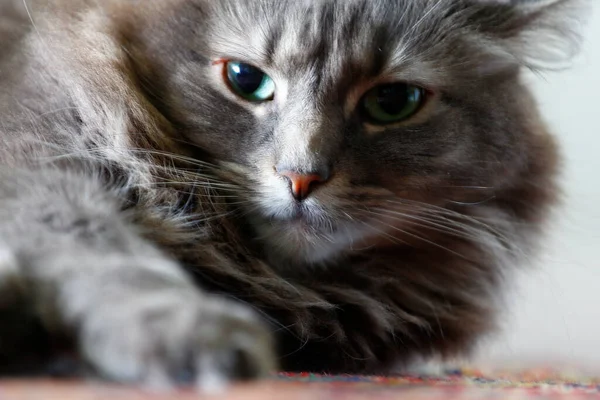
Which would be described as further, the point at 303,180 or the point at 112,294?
the point at 303,180

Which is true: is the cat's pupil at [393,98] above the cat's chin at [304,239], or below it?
above

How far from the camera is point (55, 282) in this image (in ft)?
2.94

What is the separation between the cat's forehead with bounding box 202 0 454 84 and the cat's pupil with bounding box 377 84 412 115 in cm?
5

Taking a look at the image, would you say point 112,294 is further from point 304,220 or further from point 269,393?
point 304,220

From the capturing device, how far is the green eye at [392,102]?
1.38 metres

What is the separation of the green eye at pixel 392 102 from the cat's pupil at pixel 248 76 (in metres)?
0.21

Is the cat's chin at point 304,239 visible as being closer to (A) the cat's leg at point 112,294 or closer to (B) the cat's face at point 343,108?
(B) the cat's face at point 343,108

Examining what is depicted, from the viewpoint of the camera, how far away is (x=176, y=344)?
0.76m

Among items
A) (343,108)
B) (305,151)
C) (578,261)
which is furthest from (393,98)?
(578,261)

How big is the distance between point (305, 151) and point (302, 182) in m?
0.05

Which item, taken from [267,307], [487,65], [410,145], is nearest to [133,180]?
[267,307]

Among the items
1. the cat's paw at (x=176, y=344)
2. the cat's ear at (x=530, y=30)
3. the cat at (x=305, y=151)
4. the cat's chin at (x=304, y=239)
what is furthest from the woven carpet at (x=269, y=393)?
the cat's ear at (x=530, y=30)

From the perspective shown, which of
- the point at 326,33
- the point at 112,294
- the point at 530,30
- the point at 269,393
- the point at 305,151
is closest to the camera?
the point at 269,393

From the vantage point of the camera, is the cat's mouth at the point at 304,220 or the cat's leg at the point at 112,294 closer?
the cat's leg at the point at 112,294
